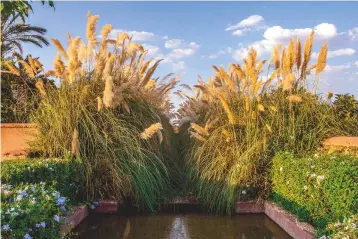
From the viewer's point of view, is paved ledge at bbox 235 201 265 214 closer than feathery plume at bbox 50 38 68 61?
Yes

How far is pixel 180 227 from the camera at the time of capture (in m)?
4.93

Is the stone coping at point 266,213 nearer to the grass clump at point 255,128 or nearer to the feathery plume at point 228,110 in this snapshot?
the grass clump at point 255,128

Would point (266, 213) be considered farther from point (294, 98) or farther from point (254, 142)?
point (294, 98)

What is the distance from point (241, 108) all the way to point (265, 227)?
178 cm

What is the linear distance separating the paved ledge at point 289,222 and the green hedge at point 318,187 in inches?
3.3

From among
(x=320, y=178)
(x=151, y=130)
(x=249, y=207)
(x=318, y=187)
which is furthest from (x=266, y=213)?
(x=151, y=130)

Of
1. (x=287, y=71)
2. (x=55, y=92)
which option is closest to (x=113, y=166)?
(x=55, y=92)

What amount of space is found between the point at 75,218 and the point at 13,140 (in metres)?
2.16

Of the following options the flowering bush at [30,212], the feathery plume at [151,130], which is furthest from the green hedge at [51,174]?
the feathery plume at [151,130]

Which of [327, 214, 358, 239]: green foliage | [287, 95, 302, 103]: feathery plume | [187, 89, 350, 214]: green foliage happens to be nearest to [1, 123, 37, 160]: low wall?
[187, 89, 350, 214]: green foliage

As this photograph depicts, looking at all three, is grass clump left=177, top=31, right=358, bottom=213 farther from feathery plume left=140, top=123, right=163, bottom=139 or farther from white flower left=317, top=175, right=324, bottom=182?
white flower left=317, top=175, right=324, bottom=182

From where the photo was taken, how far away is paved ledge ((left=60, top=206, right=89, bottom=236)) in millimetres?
4457

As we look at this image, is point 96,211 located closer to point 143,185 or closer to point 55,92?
point 143,185

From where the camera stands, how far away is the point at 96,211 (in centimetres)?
575
